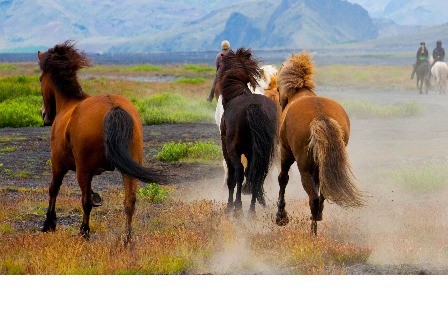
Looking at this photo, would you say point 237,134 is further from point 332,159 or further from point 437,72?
point 437,72

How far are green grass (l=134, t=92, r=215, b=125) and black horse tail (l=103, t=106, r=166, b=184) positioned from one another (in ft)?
48.7

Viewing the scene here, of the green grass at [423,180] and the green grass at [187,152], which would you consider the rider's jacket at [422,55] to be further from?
the green grass at [423,180]

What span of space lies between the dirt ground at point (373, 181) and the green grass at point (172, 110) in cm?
105

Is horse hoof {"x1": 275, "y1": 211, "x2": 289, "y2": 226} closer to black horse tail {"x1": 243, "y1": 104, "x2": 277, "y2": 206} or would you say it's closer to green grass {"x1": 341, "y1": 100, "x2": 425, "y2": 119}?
black horse tail {"x1": 243, "y1": 104, "x2": 277, "y2": 206}

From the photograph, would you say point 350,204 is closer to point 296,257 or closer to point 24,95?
point 296,257

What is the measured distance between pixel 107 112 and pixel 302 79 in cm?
248

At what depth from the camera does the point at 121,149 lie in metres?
5.27

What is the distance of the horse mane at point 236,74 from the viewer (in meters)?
7.30

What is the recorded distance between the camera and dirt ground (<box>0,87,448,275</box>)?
5516 mm

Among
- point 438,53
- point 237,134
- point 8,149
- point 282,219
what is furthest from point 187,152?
point 438,53

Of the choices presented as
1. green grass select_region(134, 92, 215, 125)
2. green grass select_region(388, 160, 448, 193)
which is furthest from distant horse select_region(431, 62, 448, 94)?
green grass select_region(388, 160, 448, 193)

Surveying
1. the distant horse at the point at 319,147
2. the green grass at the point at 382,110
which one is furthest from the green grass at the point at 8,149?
the green grass at the point at 382,110
